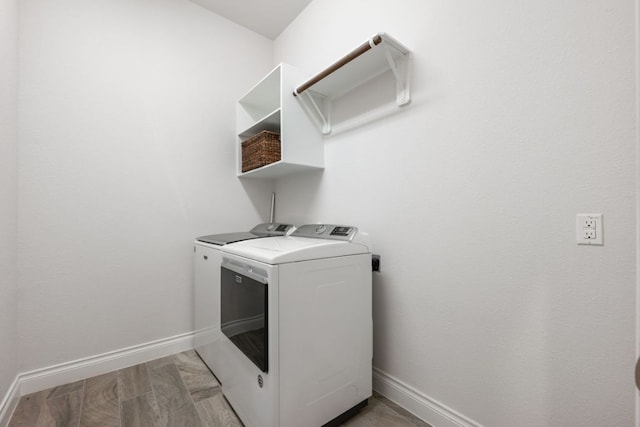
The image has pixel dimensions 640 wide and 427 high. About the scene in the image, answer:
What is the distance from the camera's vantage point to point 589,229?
89cm

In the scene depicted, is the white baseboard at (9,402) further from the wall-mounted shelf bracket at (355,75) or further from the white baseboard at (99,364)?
the wall-mounted shelf bracket at (355,75)

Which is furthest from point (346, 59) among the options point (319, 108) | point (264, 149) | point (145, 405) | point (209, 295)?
point (145, 405)

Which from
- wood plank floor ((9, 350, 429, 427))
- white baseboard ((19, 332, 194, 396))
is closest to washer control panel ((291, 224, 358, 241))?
wood plank floor ((9, 350, 429, 427))

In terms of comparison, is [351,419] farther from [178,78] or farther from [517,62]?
[178,78]

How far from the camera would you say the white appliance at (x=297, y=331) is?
1.11m

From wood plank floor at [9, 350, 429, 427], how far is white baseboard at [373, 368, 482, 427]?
0.04 meters

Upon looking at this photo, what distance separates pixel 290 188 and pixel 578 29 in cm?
184

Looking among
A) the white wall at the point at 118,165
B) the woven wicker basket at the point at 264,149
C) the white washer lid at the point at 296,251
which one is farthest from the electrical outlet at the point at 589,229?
the white wall at the point at 118,165

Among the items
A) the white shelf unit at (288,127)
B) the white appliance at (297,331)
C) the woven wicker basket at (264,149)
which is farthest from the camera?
the woven wicker basket at (264,149)

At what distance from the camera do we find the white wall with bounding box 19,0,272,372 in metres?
1.59

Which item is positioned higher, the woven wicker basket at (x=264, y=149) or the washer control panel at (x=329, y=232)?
the woven wicker basket at (x=264, y=149)

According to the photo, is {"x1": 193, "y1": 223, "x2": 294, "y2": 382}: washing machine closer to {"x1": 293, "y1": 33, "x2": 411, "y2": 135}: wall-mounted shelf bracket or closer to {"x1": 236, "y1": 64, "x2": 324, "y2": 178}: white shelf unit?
{"x1": 236, "y1": 64, "x2": 324, "y2": 178}: white shelf unit

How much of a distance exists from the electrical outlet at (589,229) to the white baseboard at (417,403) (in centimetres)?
87

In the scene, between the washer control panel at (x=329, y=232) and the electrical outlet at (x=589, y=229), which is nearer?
the electrical outlet at (x=589, y=229)
